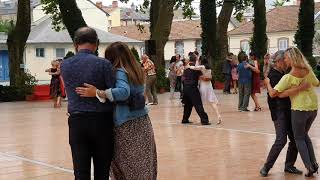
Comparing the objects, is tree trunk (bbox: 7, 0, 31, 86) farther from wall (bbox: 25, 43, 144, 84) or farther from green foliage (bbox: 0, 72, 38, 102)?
wall (bbox: 25, 43, 144, 84)

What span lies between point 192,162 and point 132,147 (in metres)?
3.82

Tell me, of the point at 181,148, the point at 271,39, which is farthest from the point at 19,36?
the point at 271,39

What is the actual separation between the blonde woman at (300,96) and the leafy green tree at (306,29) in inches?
1067

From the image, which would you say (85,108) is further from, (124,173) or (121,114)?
(124,173)

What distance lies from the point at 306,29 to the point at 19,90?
16.0 metres

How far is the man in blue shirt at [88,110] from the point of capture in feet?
18.8

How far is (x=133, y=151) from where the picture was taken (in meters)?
5.96

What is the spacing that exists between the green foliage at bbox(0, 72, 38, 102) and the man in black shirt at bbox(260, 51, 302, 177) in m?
20.9

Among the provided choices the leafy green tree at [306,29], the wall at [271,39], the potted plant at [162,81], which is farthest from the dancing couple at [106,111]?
the wall at [271,39]

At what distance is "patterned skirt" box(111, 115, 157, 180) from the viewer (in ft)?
19.4

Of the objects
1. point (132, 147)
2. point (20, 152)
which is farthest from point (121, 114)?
point (20, 152)

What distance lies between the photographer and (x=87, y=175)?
Answer: 590 cm

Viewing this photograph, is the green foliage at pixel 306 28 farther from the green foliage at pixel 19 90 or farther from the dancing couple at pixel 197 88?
the dancing couple at pixel 197 88

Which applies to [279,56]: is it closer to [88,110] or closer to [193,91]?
[88,110]
